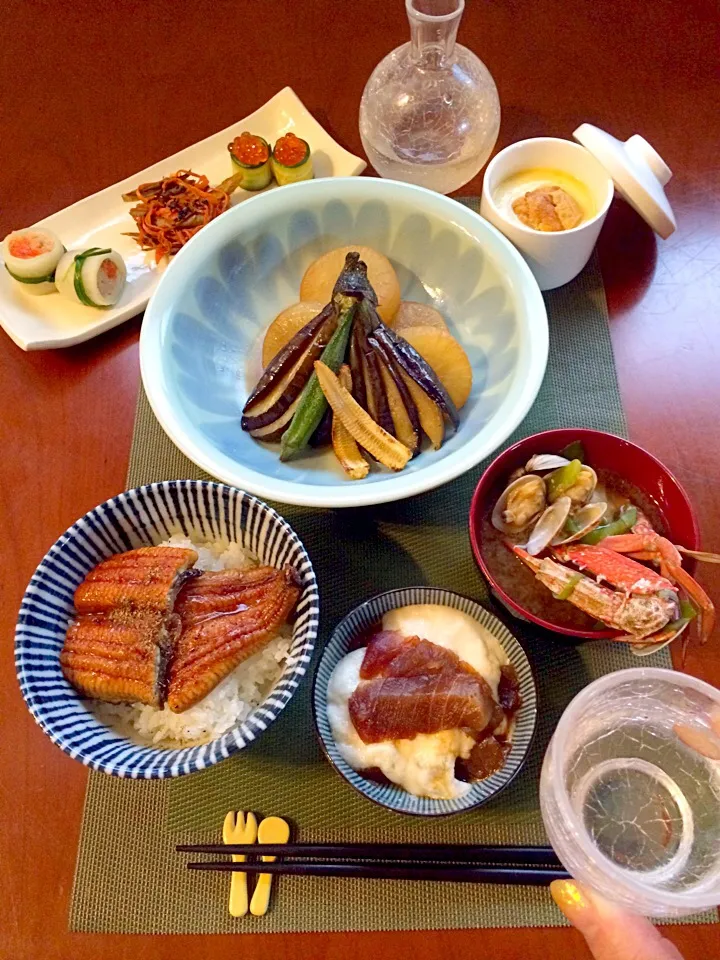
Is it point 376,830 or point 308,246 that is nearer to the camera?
point 376,830

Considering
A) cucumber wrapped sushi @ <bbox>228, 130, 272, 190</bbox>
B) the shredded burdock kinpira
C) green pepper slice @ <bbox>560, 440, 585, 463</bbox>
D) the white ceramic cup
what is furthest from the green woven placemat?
cucumber wrapped sushi @ <bbox>228, 130, 272, 190</bbox>

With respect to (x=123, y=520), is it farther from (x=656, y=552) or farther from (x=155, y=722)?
(x=656, y=552)

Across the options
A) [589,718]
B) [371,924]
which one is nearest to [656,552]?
[589,718]

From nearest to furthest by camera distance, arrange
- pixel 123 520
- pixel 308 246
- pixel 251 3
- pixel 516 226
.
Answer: pixel 123 520, pixel 516 226, pixel 308 246, pixel 251 3

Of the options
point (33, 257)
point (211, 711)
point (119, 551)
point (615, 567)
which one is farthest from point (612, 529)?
point (33, 257)

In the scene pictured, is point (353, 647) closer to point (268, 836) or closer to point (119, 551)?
point (268, 836)

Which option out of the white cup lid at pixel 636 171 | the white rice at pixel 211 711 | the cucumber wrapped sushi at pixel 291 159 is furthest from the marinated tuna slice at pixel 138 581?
the white cup lid at pixel 636 171

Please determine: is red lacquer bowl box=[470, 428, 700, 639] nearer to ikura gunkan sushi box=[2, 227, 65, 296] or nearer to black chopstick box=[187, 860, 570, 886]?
black chopstick box=[187, 860, 570, 886]
